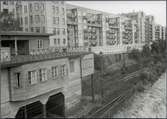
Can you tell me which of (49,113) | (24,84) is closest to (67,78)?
(49,113)

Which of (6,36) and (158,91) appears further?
(158,91)

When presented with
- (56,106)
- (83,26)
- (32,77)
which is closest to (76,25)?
(83,26)

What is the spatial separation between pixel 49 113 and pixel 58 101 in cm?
122

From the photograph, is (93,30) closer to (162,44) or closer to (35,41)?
(162,44)

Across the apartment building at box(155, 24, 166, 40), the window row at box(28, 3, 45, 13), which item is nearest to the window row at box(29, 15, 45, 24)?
the window row at box(28, 3, 45, 13)

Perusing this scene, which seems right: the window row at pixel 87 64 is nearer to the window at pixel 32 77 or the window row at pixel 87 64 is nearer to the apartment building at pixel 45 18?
the window at pixel 32 77

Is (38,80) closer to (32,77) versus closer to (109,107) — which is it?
(32,77)

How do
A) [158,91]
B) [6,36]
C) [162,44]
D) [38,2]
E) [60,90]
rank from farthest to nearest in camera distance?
1. [162,44]
2. [38,2]
3. [158,91]
4. [60,90]
5. [6,36]

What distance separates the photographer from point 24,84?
38.7 feet

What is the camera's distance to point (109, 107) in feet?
59.1

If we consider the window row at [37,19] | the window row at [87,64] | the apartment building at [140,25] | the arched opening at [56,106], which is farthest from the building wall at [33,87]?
the apartment building at [140,25]

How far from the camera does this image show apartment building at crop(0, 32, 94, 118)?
1136 cm

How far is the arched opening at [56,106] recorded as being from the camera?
52.8 feet

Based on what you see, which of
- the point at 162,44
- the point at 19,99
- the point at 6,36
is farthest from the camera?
the point at 162,44
